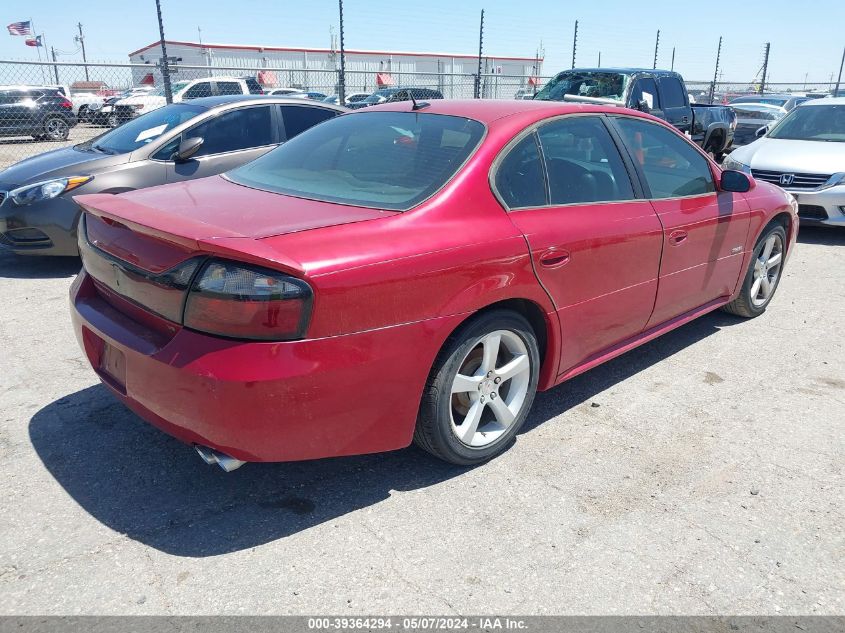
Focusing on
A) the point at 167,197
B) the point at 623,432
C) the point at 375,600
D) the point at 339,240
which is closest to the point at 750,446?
the point at 623,432

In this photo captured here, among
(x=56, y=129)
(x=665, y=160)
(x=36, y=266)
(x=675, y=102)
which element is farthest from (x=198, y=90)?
(x=665, y=160)

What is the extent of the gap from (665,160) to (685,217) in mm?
Answer: 396

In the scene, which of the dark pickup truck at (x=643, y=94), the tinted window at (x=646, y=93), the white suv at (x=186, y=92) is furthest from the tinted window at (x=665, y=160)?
the white suv at (x=186, y=92)

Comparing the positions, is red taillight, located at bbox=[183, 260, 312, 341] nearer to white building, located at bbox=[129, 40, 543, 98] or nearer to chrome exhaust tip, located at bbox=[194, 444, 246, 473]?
chrome exhaust tip, located at bbox=[194, 444, 246, 473]

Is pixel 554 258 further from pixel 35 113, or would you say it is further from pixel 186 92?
pixel 186 92

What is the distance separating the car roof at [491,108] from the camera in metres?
3.30

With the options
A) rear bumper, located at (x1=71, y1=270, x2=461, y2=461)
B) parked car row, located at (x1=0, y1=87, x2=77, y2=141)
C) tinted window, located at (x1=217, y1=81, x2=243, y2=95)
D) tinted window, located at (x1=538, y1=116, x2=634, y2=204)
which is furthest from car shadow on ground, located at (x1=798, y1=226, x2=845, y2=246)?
parked car row, located at (x1=0, y1=87, x2=77, y2=141)

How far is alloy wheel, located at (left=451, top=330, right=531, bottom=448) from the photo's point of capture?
2.94m

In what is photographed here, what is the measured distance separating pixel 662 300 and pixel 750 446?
956 mm

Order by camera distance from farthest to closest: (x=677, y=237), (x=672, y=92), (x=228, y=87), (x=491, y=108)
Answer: (x=228, y=87) → (x=672, y=92) → (x=677, y=237) → (x=491, y=108)

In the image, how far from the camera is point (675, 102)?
11.4 meters

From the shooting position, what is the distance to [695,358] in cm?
443

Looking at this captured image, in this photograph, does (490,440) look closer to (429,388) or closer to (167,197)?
(429,388)

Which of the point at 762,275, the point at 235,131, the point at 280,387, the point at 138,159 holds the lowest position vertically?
the point at 762,275
